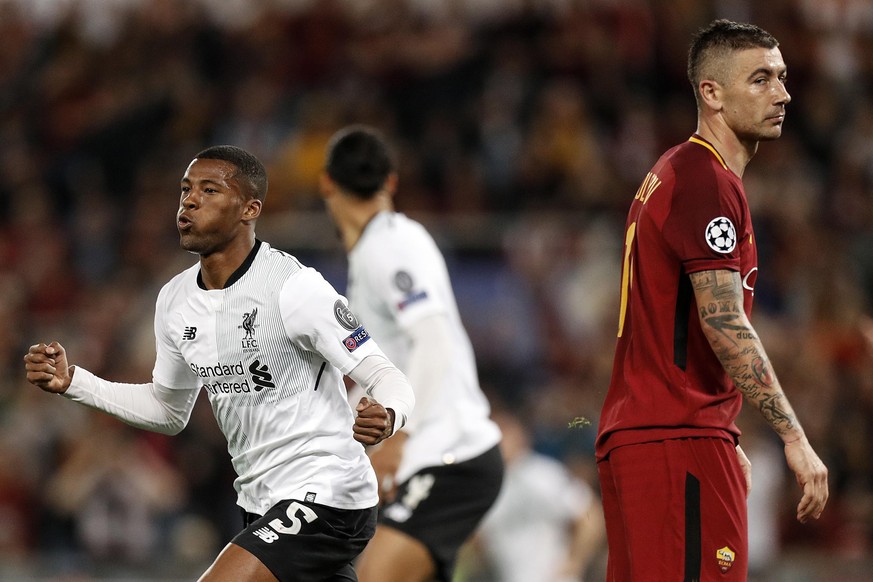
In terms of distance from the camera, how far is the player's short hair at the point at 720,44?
16.6 ft

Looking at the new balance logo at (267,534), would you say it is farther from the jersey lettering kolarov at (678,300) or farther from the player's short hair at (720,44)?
the player's short hair at (720,44)

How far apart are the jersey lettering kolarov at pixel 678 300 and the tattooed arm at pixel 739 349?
8 centimetres

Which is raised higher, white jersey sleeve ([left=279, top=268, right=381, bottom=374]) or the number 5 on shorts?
white jersey sleeve ([left=279, top=268, right=381, bottom=374])

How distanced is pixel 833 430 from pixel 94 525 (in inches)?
239

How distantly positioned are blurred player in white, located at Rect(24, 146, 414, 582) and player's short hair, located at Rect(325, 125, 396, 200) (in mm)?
1740

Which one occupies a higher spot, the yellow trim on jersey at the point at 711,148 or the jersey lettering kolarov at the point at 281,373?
the yellow trim on jersey at the point at 711,148

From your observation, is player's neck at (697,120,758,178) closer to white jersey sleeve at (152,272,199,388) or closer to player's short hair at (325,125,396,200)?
white jersey sleeve at (152,272,199,388)

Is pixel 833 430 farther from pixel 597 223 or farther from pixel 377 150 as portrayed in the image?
Result: pixel 377 150

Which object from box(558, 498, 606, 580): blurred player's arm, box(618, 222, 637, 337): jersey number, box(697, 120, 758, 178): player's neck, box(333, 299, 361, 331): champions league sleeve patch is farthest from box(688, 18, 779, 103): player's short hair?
box(558, 498, 606, 580): blurred player's arm

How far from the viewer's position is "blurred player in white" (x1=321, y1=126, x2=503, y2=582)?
650 centimetres

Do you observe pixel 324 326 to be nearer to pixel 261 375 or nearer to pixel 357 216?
pixel 261 375

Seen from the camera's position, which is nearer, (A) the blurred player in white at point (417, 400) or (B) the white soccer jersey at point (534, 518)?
(A) the blurred player in white at point (417, 400)

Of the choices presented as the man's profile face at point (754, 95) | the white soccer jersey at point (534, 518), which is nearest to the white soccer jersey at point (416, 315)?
the man's profile face at point (754, 95)

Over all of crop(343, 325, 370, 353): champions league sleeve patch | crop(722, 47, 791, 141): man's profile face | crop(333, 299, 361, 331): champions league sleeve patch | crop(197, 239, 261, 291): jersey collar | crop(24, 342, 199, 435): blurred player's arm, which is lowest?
crop(24, 342, 199, 435): blurred player's arm
